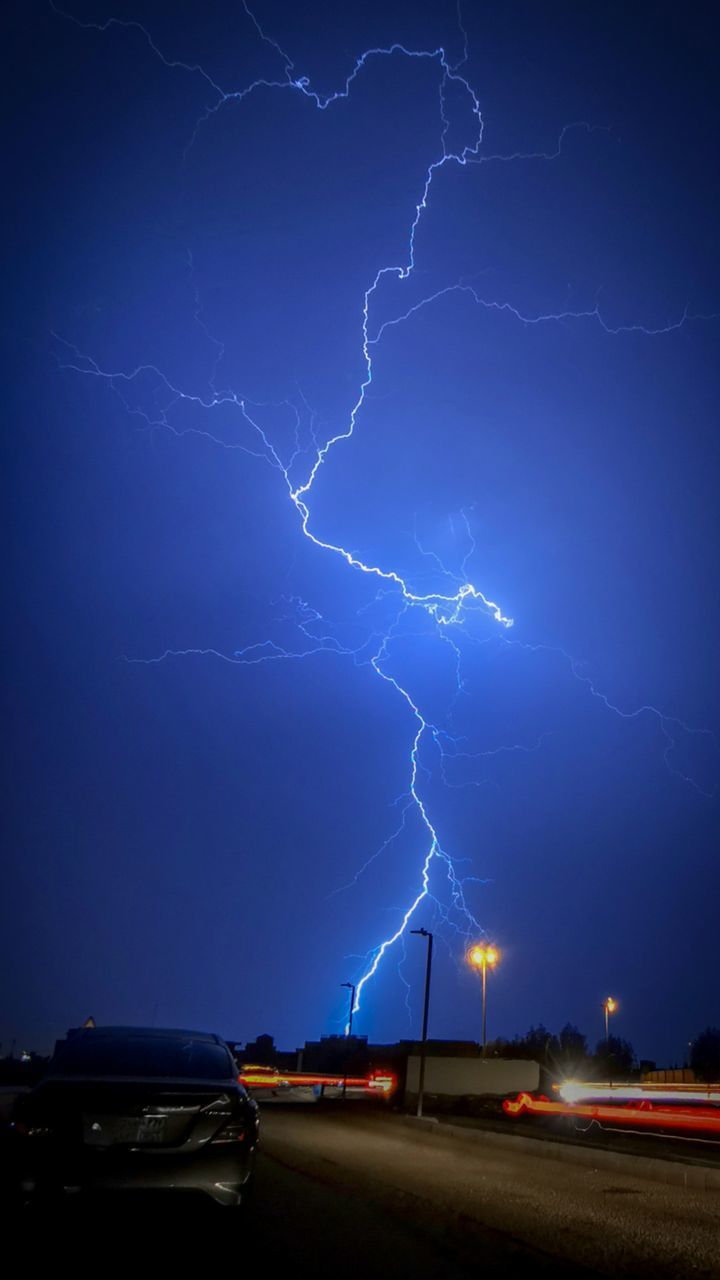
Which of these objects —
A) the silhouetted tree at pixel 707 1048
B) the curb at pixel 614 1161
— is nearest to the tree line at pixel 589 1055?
the silhouetted tree at pixel 707 1048

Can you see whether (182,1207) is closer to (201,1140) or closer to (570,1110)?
(201,1140)

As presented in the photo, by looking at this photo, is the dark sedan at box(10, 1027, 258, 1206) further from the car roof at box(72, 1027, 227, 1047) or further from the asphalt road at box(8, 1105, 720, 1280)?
the car roof at box(72, 1027, 227, 1047)

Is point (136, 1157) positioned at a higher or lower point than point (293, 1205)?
higher

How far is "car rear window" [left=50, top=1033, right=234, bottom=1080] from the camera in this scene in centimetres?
516

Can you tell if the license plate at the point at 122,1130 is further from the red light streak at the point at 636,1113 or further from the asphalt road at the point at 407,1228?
the red light streak at the point at 636,1113

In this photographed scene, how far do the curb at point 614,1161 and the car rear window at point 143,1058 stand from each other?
6.34 metres

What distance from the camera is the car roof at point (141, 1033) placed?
19.4 feet

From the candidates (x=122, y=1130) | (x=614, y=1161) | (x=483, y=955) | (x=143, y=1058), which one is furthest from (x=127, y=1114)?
(x=483, y=955)

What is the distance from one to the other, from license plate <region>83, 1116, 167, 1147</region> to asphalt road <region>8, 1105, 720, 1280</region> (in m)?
0.29

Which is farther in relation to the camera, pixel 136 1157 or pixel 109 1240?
pixel 109 1240

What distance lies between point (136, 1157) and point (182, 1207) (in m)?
0.36

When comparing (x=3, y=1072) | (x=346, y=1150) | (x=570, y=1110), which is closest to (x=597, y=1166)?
(x=346, y=1150)

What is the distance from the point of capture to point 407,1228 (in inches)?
224

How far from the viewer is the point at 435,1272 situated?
4.45 meters
